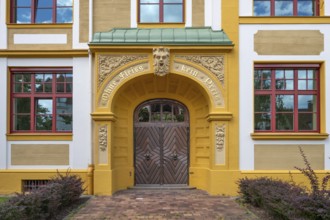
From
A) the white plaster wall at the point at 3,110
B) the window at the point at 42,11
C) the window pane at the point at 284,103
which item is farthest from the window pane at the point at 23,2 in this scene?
the window pane at the point at 284,103

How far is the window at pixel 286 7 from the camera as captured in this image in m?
11.9

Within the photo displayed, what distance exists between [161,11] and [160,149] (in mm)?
4422

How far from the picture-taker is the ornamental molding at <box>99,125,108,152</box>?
11.4 metres

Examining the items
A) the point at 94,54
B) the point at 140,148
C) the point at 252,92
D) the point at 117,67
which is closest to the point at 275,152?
the point at 252,92

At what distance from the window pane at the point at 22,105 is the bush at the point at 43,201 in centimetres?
336

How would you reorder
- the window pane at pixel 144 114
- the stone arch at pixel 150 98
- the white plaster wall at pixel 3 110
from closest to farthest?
the white plaster wall at pixel 3 110 < the stone arch at pixel 150 98 < the window pane at pixel 144 114

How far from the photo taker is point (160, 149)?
1267 centimetres

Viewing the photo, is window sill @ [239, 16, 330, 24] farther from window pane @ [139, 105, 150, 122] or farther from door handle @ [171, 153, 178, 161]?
door handle @ [171, 153, 178, 161]

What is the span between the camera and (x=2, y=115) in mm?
11773

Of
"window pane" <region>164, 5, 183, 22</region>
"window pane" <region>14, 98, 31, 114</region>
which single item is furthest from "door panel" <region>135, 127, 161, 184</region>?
"window pane" <region>164, 5, 183, 22</region>

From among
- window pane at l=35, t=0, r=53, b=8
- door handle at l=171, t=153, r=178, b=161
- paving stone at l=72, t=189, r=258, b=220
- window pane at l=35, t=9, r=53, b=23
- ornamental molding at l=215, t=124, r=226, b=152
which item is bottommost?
paving stone at l=72, t=189, r=258, b=220

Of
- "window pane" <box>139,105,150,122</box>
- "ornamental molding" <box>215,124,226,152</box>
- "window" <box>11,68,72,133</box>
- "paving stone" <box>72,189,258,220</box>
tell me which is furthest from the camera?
"window pane" <box>139,105,150,122</box>

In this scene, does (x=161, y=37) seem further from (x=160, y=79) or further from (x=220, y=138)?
(x=220, y=138)

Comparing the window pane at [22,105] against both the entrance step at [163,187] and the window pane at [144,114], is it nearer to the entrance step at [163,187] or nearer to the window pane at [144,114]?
the window pane at [144,114]
